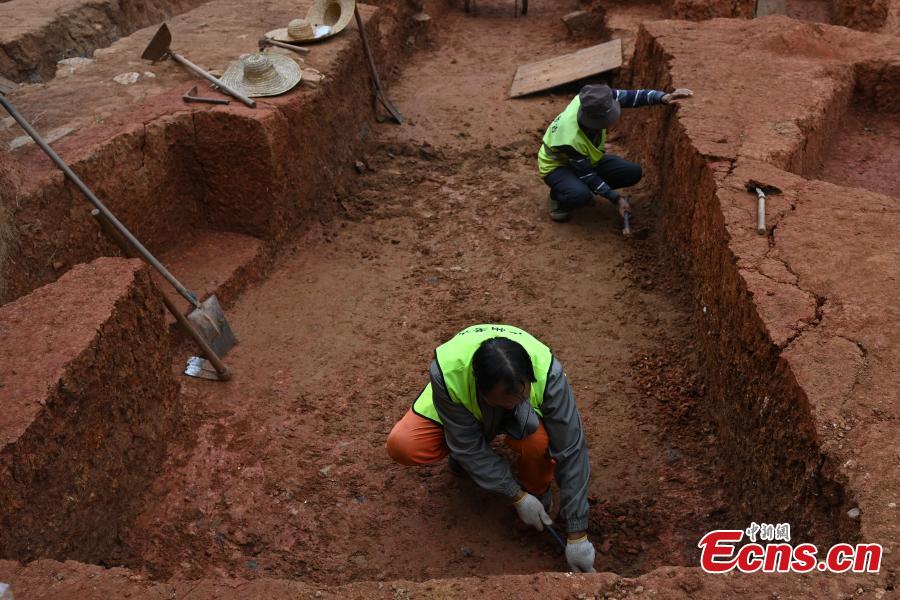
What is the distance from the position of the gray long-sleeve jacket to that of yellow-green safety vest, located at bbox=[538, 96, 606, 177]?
8.39 feet

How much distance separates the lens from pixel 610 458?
352 centimetres

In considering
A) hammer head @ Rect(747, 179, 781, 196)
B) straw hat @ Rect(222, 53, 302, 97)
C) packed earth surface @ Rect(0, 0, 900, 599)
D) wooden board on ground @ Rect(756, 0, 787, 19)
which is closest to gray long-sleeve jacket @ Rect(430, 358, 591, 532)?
packed earth surface @ Rect(0, 0, 900, 599)

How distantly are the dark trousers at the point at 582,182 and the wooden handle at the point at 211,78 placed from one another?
6.65 feet

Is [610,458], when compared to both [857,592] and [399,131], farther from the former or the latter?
[399,131]

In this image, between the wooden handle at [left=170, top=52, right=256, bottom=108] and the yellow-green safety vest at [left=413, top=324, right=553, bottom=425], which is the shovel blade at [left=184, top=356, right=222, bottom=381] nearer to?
the yellow-green safety vest at [left=413, top=324, right=553, bottom=425]

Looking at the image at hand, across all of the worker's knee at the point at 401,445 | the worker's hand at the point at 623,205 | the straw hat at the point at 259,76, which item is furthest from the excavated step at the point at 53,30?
the worker's knee at the point at 401,445

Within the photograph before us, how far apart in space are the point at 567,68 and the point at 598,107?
2780 mm

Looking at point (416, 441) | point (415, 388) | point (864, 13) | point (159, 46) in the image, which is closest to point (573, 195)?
point (415, 388)

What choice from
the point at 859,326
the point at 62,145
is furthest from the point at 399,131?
the point at 859,326

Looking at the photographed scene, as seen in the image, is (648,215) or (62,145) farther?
(648,215)

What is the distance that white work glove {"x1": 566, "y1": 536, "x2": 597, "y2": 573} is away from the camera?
2.93 metres

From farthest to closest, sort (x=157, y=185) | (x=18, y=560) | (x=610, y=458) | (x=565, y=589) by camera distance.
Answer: (x=157, y=185), (x=610, y=458), (x=18, y=560), (x=565, y=589)

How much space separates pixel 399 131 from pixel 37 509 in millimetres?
4634

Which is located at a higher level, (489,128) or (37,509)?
(37,509)
